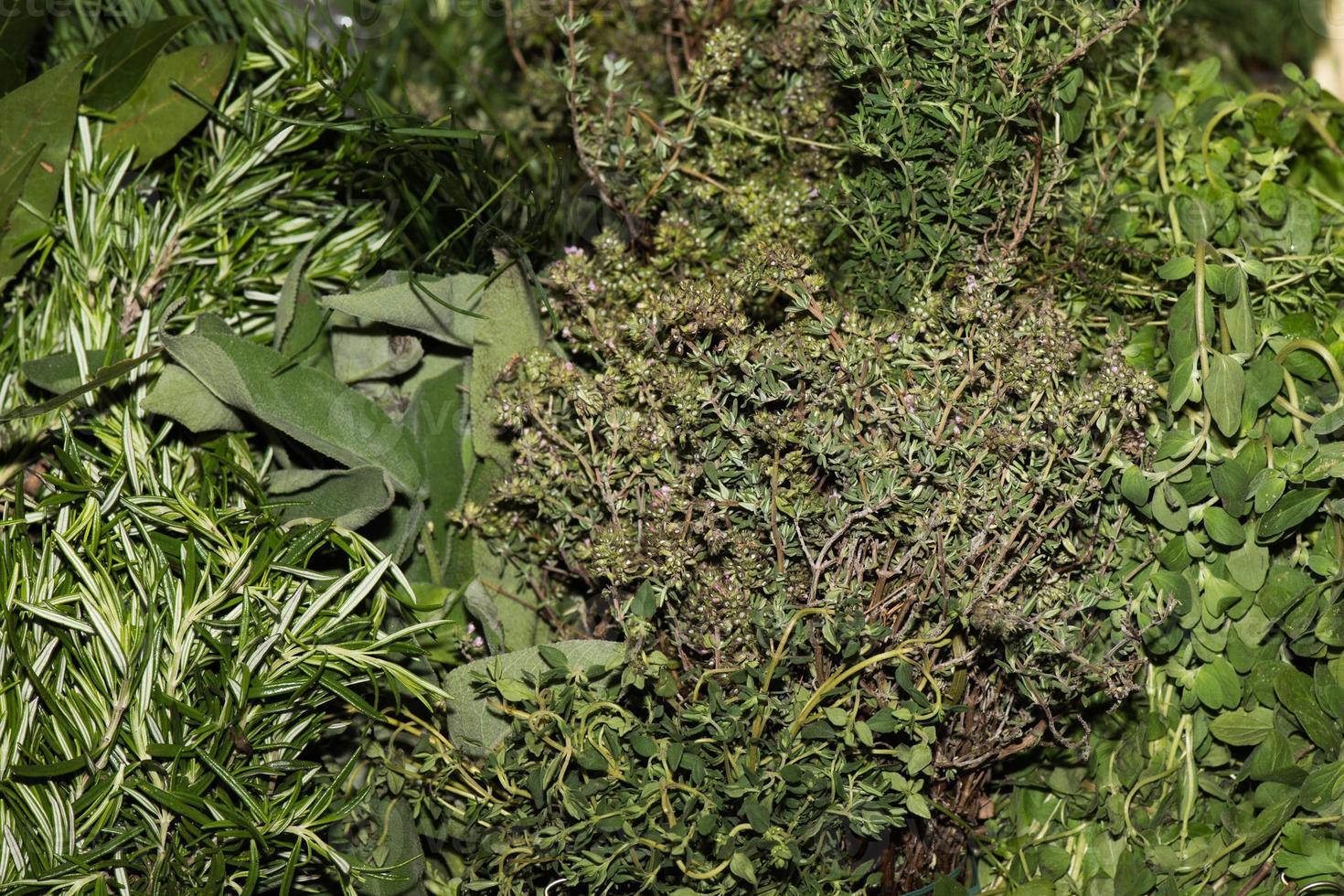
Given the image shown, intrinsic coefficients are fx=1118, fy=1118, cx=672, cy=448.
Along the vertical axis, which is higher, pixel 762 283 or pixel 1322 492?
pixel 762 283

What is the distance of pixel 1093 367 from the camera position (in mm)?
716

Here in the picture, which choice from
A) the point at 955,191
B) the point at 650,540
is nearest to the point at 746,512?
the point at 650,540

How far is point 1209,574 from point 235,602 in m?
0.56

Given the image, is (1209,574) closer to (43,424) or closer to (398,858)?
(398,858)

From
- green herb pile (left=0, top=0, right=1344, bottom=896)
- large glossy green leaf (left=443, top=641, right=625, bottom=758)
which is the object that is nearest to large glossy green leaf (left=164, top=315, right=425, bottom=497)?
green herb pile (left=0, top=0, right=1344, bottom=896)

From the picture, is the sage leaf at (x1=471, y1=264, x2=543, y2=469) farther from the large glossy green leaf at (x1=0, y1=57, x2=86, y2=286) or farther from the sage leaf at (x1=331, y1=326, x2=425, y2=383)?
the large glossy green leaf at (x1=0, y1=57, x2=86, y2=286)

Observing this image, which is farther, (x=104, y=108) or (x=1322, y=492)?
(x=104, y=108)

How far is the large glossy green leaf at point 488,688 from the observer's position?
2.13ft

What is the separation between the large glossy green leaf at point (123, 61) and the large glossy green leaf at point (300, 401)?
0.60 feet

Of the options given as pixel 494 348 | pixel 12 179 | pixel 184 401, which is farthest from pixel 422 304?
pixel 12 179

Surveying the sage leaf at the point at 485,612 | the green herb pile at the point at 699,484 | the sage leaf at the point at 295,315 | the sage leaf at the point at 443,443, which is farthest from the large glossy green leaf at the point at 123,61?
the sage leaf at the point at 485,612

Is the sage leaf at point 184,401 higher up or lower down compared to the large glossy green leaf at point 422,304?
lower down

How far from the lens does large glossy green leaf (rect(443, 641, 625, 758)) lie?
648 mm

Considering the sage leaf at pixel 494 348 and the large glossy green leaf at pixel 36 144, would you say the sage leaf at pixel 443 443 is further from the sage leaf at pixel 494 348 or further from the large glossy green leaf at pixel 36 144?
the large glossy green leaf at pixel 36 144
